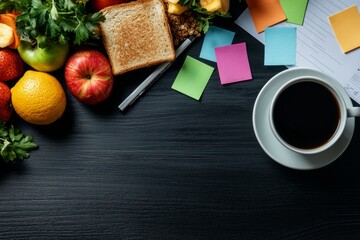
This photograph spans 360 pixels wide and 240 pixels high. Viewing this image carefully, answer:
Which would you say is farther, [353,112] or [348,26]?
[348,26]

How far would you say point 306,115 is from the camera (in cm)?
93

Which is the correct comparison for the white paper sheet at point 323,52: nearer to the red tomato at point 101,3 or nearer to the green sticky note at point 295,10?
the green sticky note at point 295,10

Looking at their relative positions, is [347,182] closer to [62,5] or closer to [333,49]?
[333,49]

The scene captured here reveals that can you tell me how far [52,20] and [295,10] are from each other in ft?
1.40

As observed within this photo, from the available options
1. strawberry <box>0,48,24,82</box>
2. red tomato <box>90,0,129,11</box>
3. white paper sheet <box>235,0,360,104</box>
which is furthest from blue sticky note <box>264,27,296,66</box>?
strawberry <box>0,48,24,82</box>

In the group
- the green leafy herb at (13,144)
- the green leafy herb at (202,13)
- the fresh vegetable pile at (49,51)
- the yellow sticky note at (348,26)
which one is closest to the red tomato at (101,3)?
the fresh vegetable pile at (49,51)

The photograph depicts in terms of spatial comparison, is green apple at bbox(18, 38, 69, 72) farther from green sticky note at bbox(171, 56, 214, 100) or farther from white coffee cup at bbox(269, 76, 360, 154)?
white coffee cup at bbox(269, 76, 360, 154)

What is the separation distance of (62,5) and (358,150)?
0.58 meters

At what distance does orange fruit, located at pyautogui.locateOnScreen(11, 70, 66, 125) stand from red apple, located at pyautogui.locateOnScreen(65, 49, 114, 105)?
31mm

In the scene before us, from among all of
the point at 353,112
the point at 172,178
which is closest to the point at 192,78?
the point at 172,178

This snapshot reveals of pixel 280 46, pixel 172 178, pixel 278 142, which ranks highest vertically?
pixel 280 46

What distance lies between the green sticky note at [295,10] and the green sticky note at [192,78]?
0.17 metres

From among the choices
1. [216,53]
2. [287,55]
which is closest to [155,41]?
[216,53]

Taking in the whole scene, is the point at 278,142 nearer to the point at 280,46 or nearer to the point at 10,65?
the point at 280,46
